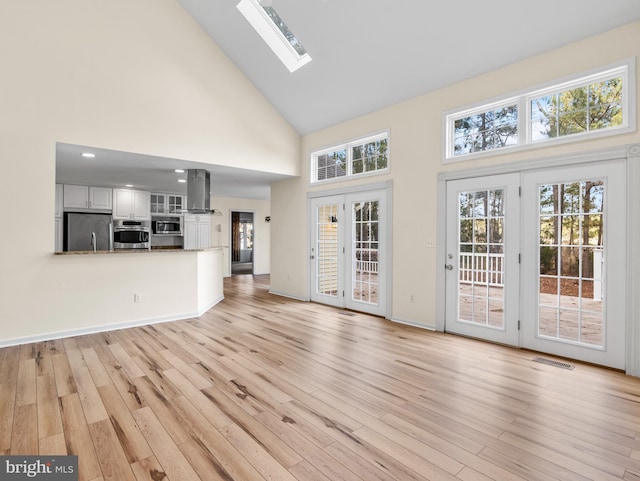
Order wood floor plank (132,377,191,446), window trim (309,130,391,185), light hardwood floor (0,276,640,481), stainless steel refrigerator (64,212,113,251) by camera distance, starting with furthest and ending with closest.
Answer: stainless steel refrigerator (64,212,113,251)
window trim (309,130,391,185)
wood floor plank (132,377,191,446)
light hardwood floor (0,276,640,481)

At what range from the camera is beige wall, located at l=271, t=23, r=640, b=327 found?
10.7ft

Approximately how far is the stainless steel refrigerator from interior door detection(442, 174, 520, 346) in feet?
23.4

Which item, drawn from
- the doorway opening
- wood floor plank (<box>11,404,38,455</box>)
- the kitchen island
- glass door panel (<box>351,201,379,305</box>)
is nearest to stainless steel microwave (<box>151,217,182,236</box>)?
the doorway opening

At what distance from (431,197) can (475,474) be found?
338 cm

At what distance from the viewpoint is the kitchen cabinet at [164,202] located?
8250 mm

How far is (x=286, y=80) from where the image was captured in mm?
5438

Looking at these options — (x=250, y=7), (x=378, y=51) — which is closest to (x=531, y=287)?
(x=378, y=51)

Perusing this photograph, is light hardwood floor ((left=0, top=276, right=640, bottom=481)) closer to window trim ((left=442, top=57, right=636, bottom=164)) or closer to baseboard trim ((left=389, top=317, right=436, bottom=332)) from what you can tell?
baseboard trim ((left=389, top=317, right=436, bottom=332))

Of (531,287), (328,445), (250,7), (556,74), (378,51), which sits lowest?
(328,445)

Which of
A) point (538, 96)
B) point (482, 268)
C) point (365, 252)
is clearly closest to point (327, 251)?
point (365, 252)

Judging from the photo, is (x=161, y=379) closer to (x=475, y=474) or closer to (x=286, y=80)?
(x=475, y=474)

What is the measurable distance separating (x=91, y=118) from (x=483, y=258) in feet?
16.9

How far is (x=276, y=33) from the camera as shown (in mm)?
5039

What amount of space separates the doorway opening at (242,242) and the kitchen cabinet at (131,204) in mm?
3707
